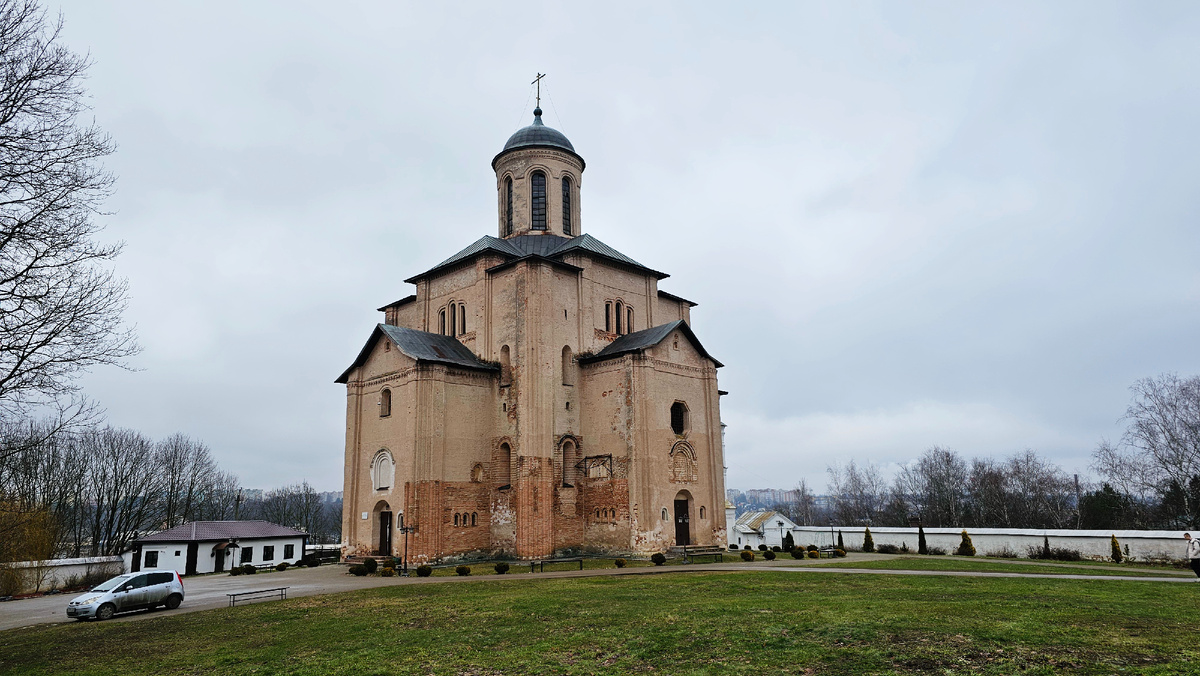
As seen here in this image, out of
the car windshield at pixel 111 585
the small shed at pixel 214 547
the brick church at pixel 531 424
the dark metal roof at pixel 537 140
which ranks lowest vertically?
the small shed at pixel 214 547

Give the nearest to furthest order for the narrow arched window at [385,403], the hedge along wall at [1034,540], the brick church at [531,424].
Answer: the hedge along wall at [1034,540] → the brick church at [531,424] → the narrow arched window at [385,403]

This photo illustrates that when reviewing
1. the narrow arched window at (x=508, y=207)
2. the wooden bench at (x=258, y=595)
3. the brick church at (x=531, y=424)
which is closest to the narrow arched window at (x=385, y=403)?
the brick church at (x=531, y=424)

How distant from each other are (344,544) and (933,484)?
54.1m

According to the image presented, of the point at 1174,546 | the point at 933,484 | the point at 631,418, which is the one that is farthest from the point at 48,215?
the point at 933,484

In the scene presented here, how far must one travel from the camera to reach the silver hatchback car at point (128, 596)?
62.5 feet

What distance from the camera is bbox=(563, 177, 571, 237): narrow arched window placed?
39188 mm

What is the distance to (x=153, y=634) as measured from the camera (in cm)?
1542

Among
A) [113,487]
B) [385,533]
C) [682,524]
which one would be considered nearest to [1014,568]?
[682,524]

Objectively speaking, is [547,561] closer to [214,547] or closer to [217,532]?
[214,547]

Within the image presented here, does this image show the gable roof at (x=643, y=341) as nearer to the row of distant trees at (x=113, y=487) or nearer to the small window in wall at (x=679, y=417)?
the small window in wall at (x=679, y=417)

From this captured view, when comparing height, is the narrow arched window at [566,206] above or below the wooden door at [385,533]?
above

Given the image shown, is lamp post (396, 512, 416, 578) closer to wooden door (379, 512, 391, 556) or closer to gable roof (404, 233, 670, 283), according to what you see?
wooden door (379, 512, 391, 556)

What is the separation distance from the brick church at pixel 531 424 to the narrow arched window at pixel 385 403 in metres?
0.06

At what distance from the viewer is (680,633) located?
12.1 m
